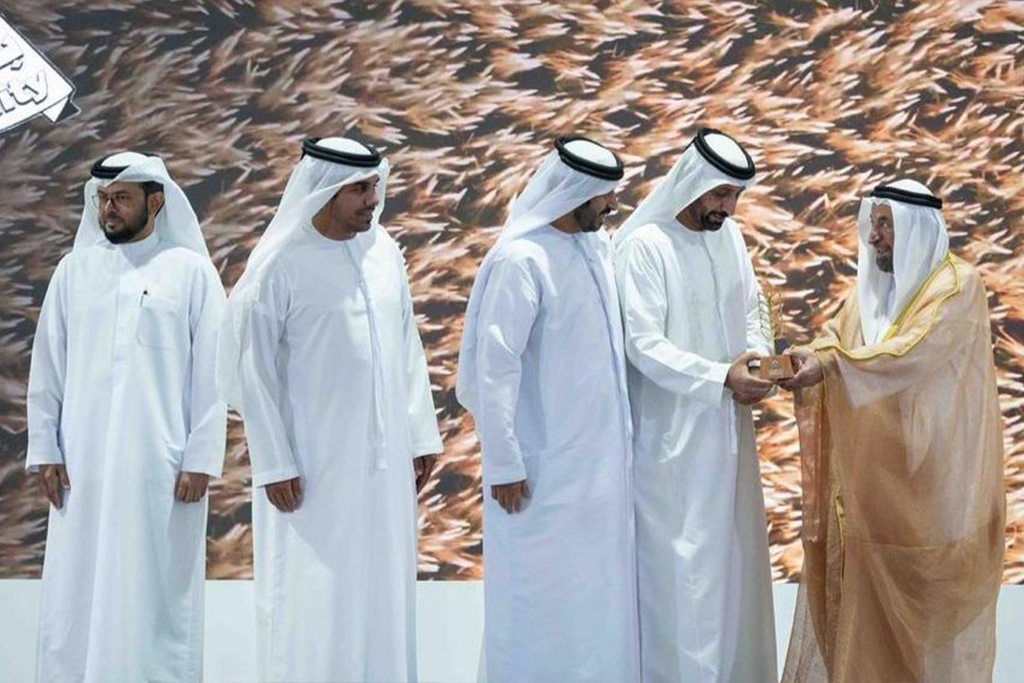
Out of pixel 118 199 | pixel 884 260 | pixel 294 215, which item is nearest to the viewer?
pixel 294 215

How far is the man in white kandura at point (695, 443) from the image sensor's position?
448cm

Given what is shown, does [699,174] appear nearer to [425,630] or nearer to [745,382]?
[745,382]

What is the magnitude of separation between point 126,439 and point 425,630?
1749 millimetres

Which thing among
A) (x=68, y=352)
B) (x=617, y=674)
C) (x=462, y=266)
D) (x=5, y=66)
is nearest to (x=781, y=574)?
(x=462, y=266)

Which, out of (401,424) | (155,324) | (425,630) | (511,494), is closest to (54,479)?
(155,324)

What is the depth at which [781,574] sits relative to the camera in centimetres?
658

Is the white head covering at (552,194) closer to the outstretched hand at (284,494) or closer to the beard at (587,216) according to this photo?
the beard at (587,216)

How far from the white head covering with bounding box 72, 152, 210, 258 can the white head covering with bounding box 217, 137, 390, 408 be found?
646 mm

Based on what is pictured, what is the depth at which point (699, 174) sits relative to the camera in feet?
15.1

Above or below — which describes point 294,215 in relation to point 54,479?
above

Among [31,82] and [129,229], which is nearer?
[129,229]

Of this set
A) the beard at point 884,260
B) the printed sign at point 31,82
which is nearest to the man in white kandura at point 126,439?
the printed sign at point 31,82

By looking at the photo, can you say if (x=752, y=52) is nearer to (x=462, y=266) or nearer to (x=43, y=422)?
(x=462, y=266)

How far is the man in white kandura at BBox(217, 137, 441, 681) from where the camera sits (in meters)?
4.21
